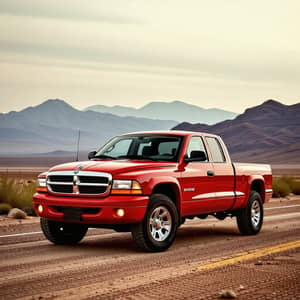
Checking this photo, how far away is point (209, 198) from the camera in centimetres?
1256

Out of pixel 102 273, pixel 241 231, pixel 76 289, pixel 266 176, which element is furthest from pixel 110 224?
pixel 266 176

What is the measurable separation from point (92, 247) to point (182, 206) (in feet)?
5.32

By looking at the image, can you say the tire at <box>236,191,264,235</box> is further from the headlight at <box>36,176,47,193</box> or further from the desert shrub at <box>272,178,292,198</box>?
the desert shrub at <box>272,178,292,198</box>

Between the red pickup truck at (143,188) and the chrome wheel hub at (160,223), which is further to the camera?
the chrome wheel hub at (160,223)

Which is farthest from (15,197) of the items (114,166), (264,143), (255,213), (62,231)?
→ (264,143)

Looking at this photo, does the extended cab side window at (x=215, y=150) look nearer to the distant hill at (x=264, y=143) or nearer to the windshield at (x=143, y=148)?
the windshield at (x=143, y=148)

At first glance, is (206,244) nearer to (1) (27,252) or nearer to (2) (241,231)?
(2) (241,231)

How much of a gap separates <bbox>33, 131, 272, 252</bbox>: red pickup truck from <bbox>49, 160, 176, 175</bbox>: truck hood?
2 centimetres

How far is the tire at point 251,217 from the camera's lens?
13914 mm

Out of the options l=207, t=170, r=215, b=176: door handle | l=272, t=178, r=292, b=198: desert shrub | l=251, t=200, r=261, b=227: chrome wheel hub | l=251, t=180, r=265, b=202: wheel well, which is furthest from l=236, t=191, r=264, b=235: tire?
l=272, t=178, r=292, b=198: desert shrub

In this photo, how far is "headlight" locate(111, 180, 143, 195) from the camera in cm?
1073

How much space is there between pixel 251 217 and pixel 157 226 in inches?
138

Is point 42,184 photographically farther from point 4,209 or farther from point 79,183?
point 4,209

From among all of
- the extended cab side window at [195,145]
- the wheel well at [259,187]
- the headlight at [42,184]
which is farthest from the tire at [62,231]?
the wheel well at [259,187]
